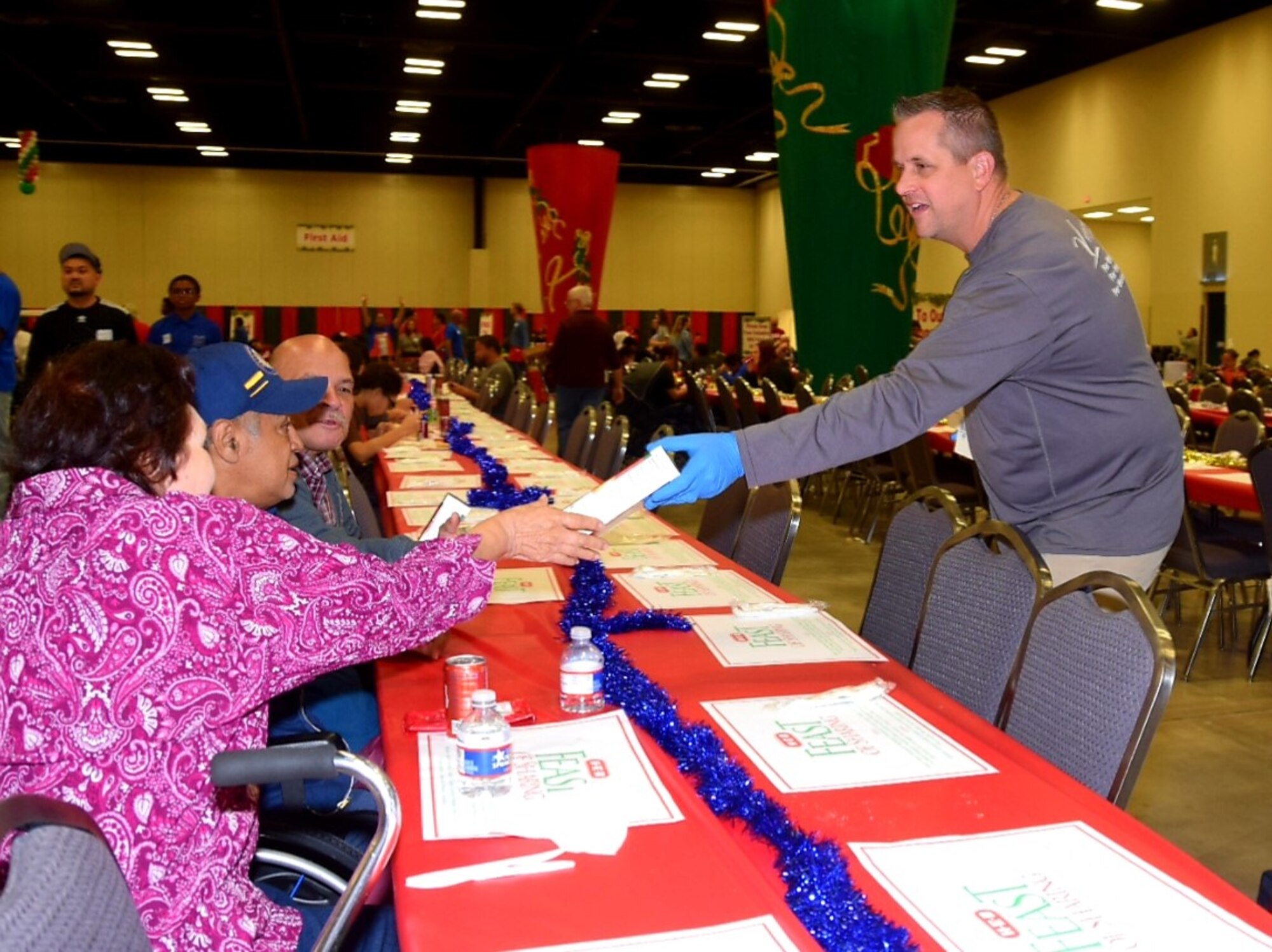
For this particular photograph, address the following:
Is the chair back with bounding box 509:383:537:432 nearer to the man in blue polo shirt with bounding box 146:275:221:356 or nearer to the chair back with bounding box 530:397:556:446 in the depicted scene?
the chair back with bounding box 530:397:556:446

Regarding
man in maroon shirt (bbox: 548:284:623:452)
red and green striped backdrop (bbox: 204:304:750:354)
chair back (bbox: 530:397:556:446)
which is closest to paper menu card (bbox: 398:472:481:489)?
chair back (bbox: 530:397:556:446)

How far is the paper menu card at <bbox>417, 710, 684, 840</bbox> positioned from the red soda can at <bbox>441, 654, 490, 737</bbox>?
0.13 feet

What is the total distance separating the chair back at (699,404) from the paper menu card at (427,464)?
431 cm

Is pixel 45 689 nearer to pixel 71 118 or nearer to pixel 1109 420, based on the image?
pixel 1109 420

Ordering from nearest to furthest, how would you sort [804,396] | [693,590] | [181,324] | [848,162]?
[693,590] → [181,324] → [848,162] → [804,396]

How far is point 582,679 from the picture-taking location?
1.75 m

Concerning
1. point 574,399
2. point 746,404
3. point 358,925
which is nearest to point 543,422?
point 574,399

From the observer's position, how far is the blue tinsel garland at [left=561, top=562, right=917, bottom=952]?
1072mm

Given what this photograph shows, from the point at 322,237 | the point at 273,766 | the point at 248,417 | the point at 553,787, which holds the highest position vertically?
the point at 322,237

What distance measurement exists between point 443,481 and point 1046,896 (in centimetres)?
368

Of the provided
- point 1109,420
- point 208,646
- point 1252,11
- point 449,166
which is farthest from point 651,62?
point 208,646

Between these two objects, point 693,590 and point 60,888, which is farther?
point 693,590

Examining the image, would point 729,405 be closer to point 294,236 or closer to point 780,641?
point 780,641

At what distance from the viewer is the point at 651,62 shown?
14492 millimetres
